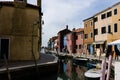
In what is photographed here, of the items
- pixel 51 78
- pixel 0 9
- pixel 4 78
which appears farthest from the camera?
pixel 0 9

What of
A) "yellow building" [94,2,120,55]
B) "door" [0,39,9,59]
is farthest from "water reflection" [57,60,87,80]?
"yellow building" [94,2,120,55]

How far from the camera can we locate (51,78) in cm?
2308

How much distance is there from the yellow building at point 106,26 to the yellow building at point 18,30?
16.0m

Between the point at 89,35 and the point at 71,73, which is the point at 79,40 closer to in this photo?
the point at 89,35

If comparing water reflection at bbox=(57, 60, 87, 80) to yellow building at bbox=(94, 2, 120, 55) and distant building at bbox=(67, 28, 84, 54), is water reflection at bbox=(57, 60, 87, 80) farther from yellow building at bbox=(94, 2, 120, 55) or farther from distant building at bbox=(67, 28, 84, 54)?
distant building at bbox=(67, 28, 84, 54)

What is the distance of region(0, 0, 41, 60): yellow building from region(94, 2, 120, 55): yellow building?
16023mm

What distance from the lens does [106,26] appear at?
145ft

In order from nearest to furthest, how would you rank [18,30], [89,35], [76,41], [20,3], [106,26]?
[20,3] < [18,30] < [106,26] < [89,35] < [76,41]

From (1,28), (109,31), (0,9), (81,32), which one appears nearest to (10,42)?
(1,28)

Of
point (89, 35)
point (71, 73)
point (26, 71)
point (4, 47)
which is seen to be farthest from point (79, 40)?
point (26, 71)

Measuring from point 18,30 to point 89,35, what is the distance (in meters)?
27.3

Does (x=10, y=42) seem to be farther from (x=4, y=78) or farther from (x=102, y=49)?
(x=102, y=49)

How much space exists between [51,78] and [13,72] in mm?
5282

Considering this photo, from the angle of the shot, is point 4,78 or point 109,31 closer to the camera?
point 4,78
